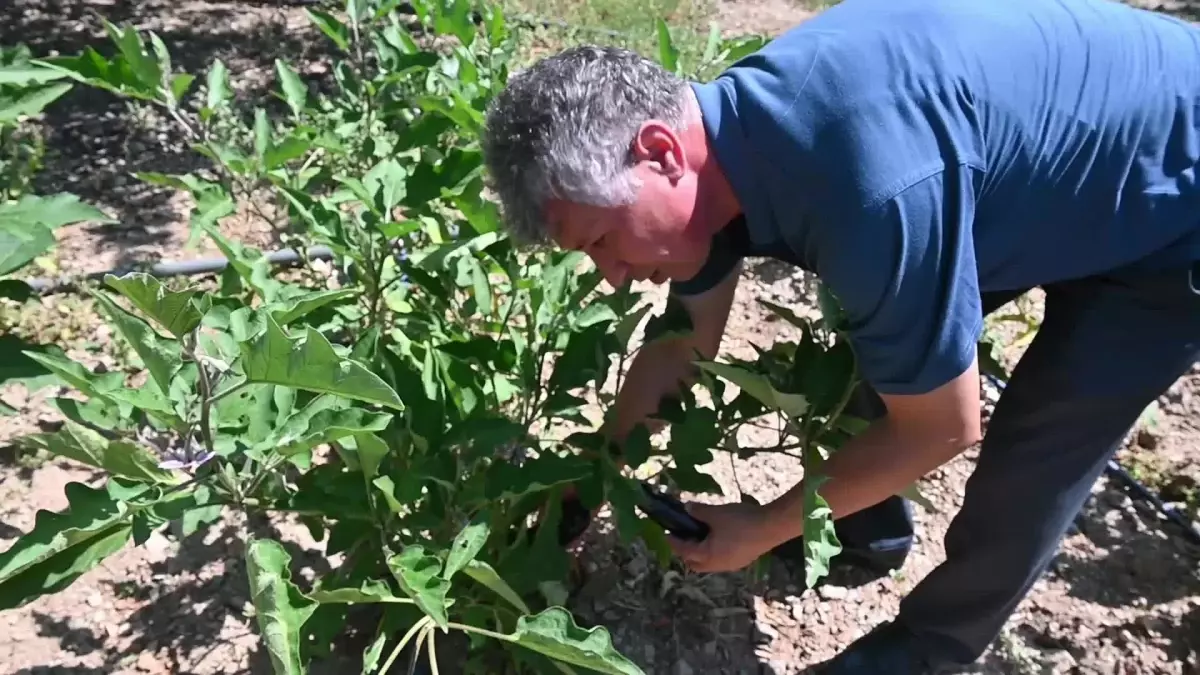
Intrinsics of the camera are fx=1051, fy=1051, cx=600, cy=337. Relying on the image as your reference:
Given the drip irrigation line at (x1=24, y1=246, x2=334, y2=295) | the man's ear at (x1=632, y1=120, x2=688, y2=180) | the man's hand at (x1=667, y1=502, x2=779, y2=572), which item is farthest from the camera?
the drip irrigation line at (x1=24, y1=246, x2=334, y2=295)

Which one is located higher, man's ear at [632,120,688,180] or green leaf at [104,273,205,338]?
man's ear at [632,120,688,180]

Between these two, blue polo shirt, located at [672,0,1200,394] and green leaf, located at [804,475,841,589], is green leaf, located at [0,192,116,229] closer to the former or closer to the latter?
blue polo shirt, located at [672,0,1200,394]

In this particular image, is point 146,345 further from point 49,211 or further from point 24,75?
point 24,75

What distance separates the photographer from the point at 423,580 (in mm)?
1289

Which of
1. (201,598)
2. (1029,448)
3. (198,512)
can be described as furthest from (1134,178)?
(201,598)

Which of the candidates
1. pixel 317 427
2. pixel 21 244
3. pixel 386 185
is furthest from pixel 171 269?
pixel 317 427

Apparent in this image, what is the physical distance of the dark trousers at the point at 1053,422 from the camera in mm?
1515

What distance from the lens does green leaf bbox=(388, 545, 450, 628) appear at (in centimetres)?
124

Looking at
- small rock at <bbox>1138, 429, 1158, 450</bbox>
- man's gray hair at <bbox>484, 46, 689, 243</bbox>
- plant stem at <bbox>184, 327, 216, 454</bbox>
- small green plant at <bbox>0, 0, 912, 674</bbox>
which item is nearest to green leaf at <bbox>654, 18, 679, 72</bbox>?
small green plant at <bbox>0, 0, 912, 674</bbox>

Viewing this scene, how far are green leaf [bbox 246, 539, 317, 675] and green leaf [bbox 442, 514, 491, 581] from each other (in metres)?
0.17

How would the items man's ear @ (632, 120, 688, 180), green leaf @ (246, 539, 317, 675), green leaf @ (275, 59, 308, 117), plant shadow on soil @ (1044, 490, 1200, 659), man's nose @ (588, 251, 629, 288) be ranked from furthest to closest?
plant shadow on soil @ (1044, 490, 1200, 659) < green leaf @ (275, 59, 308, 117) < man's nose @ (588, 251, 629, 288) < man's ear @ (632, 120, 688, 180) < green leaf @ (246, 539, 317, 675)

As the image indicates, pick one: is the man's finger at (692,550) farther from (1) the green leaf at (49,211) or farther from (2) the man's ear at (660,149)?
(1) the green leaf at (49,211)

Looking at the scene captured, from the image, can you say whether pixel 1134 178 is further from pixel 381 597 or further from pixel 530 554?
pixel 381 597

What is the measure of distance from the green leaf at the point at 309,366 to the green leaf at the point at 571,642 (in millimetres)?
346
